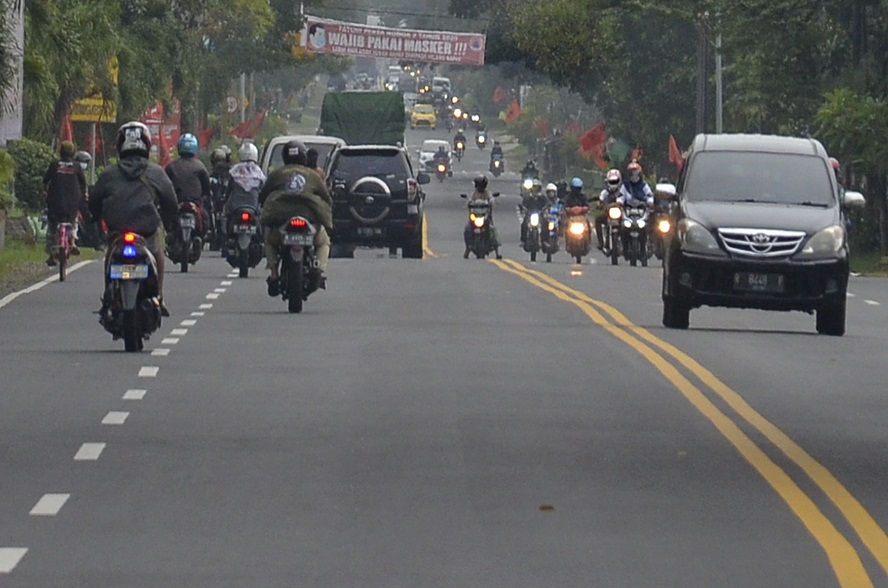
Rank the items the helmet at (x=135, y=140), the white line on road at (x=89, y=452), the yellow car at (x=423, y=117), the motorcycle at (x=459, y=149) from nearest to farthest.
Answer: the white line on road at (x=89, y=452) → the helmet at (x=135, y=140) → the motorcycle at (x=459, y=149) → the yellow car at (x=423, y=117)

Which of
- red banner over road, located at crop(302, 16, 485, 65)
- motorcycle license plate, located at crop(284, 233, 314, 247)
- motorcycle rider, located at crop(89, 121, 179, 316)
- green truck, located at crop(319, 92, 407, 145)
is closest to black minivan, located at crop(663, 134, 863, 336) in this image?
motorcycle license plate, located at crop(284, 233, 314, 247)

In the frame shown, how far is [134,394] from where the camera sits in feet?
51.4

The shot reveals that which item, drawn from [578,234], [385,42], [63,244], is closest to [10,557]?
[63,244]

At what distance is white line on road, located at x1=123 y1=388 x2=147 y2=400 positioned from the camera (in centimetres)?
1544

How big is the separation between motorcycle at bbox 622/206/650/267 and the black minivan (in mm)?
16657

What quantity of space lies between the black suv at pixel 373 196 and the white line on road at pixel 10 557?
2843 centimetres

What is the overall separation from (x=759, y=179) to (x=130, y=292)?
7.14 m

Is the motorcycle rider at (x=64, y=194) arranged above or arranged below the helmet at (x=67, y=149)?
below

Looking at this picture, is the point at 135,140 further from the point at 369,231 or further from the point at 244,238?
the point at 369,231

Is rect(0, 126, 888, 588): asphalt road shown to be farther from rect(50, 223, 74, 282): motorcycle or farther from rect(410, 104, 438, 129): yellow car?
rect(410, 104, 438, 129): yellow car

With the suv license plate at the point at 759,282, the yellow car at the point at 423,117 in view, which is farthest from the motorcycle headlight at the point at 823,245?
the yellow car at the point at 423,117

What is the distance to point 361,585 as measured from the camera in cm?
893

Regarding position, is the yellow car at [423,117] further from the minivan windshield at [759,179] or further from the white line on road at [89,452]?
the white line on road at [89,452]

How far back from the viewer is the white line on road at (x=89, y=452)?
12.5 meters
